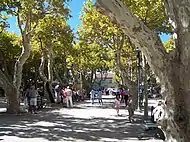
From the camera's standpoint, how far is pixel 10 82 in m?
22.8

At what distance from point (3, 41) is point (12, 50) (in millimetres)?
1378

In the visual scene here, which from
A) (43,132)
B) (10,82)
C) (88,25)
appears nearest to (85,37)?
(88,25)

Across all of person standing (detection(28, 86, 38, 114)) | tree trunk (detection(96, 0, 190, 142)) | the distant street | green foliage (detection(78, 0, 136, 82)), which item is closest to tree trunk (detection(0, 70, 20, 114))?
person standing (detection(28, 86, 38, 114))

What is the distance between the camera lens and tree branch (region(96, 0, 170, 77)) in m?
7.10

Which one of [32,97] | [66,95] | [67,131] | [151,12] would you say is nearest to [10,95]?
[32,97]

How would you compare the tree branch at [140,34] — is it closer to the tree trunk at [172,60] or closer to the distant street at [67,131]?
the tree trunk at [172,60]

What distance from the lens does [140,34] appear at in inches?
285

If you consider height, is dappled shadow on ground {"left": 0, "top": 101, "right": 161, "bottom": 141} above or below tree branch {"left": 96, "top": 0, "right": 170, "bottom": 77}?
below

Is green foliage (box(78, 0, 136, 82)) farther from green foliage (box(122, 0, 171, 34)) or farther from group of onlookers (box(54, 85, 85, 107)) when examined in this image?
group of onlookers (box(54, 85, 85, 107))

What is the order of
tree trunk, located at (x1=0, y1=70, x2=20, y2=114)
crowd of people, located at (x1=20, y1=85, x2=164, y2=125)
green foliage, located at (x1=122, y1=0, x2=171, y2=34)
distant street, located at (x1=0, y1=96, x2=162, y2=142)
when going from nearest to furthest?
distant street, located at (x1=0, y1=96, x2=162, y2=142), crowd of people, located at (x1=20, y1=85, x2=164, y2=125), tree trunk, located at (x1=0, y1=70, x2=20, y2=114), green foliage, located at (x1=122, y1=0, x2=171, y2=34)

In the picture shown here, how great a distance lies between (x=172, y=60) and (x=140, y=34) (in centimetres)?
75

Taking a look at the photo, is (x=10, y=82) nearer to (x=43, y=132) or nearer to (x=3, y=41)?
(x=43, y=132)

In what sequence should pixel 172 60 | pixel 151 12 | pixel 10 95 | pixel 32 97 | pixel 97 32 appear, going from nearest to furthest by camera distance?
1. pixel 172 60
2. pixel 10 95
3. pixel 32 97
4. pixel 151 12
5. pixel 97 32

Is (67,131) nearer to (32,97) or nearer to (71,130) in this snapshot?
(71,130)
